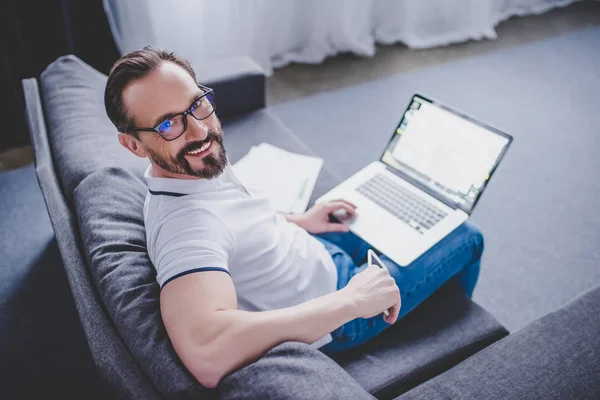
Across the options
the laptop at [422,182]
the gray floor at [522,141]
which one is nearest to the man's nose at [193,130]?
the laptop at [422,182]

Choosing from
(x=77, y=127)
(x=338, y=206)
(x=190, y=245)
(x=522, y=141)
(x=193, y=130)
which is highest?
(x=193, y=130)

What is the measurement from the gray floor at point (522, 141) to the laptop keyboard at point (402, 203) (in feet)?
1.97

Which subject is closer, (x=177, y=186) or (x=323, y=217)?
(x=177, y=186)

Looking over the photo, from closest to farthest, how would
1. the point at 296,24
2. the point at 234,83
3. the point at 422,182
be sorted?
the point at 422,182 → the point at 234,83 → the point at 296,24

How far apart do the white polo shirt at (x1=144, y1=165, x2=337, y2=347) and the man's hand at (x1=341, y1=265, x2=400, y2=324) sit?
0.61 feet

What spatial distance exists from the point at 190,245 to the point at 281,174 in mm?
874

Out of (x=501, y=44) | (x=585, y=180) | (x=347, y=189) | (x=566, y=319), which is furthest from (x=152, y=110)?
(x=501, y=44)

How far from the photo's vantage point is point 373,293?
1084 millimetres

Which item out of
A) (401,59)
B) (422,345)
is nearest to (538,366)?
(422,345)

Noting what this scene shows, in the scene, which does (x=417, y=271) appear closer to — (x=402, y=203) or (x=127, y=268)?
(x=402, y=203)

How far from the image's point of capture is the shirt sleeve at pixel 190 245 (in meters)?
0.92

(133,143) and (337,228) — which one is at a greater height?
(133,143)

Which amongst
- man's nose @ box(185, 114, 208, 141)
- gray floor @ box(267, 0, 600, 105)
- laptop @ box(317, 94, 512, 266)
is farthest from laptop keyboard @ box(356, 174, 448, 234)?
gray floor @ box(267, 0, 600, 105)

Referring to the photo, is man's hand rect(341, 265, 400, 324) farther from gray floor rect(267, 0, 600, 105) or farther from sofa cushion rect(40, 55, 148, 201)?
gray floor rect(267, 0, 600, 105)
